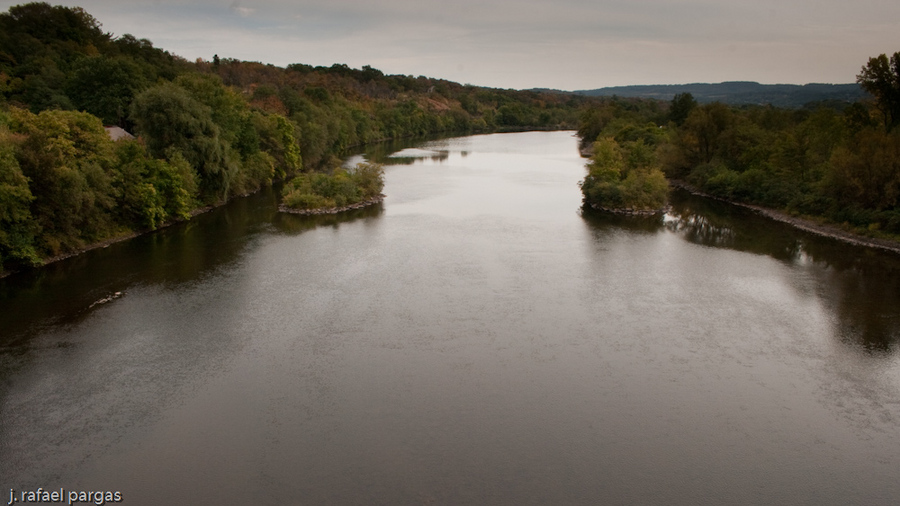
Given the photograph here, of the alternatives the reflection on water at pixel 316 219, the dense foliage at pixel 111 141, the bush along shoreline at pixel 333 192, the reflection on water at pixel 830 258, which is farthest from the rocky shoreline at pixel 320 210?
the reflection on water at pixel 830 258

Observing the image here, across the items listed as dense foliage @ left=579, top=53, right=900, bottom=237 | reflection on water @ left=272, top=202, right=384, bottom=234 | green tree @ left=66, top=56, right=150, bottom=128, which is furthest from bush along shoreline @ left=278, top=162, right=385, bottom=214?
dense foliage @ left=579, top=53, right=900, bottom=237

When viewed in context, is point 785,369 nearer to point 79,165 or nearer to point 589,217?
point 589,217

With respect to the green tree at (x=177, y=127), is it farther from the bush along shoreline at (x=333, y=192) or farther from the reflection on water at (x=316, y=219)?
the reflection on water at (x=316, y=219)

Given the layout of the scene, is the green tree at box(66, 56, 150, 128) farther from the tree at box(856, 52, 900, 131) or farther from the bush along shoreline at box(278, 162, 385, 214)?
the tree at box(856, 52, 900, 131)

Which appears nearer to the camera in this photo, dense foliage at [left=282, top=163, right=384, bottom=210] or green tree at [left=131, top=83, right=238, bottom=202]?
green tree at [left=131, top=83, right=238, bottom=202]

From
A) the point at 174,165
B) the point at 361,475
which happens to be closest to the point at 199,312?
the point at 361,475

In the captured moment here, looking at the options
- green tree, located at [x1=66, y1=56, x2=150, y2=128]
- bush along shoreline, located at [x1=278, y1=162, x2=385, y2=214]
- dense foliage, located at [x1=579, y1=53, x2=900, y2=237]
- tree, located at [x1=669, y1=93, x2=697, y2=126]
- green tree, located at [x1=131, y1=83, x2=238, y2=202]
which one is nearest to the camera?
dense foliage, located at [x1=579, y1=53, x2=900, y2=237]
